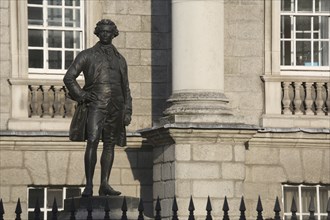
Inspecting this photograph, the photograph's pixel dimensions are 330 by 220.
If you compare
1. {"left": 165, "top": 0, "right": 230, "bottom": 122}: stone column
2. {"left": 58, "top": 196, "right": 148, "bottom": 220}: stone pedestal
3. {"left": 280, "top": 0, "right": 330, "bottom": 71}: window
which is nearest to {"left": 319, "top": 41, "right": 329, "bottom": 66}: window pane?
{"left": 280, "top": 0, "right": 330, "bottom": 71}: window

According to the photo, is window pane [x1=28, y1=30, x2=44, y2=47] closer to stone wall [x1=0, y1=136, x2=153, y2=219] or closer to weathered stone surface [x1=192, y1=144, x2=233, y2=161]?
stone wall [x1=0, y1=136, x2=153, y2=219]

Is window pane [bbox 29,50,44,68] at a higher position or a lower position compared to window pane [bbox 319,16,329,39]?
lower

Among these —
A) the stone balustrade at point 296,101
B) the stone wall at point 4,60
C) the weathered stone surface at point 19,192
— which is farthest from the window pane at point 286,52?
the weathered stone surface at point 19,192

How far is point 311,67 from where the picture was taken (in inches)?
1166

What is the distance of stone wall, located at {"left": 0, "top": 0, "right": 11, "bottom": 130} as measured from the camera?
28.5 meters

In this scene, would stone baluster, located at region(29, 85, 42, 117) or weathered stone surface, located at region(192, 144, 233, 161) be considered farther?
stone baluster, located at region(29, 85, 42, 117)

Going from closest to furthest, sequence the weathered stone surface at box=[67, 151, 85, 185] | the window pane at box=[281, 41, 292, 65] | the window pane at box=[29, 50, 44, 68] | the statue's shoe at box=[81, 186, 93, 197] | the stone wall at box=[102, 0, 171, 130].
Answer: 1. the statue's shoe at box=[81, 186, 93, 197]
2. the weathered stone surface at box=[67, 151, 85, 185]
3. the window pane at box=[29, 50, 44, 68]
4. the stone wall at box=[102, 0, 171, 130]
5. the window pane at box=[281, 41, 292, 65]

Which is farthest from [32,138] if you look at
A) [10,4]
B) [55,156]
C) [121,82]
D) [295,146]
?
[121,82]

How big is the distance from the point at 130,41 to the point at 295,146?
3327 millimetres

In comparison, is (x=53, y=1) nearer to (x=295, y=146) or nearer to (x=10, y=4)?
(x=10, y=4)

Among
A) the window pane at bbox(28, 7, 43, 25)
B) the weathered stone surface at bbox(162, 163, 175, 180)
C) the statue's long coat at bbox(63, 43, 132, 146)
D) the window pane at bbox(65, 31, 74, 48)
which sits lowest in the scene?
the weathered stone surface at bbox(162, 163, 175, 180)

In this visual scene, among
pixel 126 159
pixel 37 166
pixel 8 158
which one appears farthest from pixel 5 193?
pixel 126 159

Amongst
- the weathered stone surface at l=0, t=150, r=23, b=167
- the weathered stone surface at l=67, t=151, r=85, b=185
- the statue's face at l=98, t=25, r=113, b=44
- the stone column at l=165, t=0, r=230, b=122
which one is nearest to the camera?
the statue's face at l=98, t=25, r=113, b=44

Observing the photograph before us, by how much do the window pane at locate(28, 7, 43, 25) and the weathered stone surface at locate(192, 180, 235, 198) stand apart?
4.18 m
